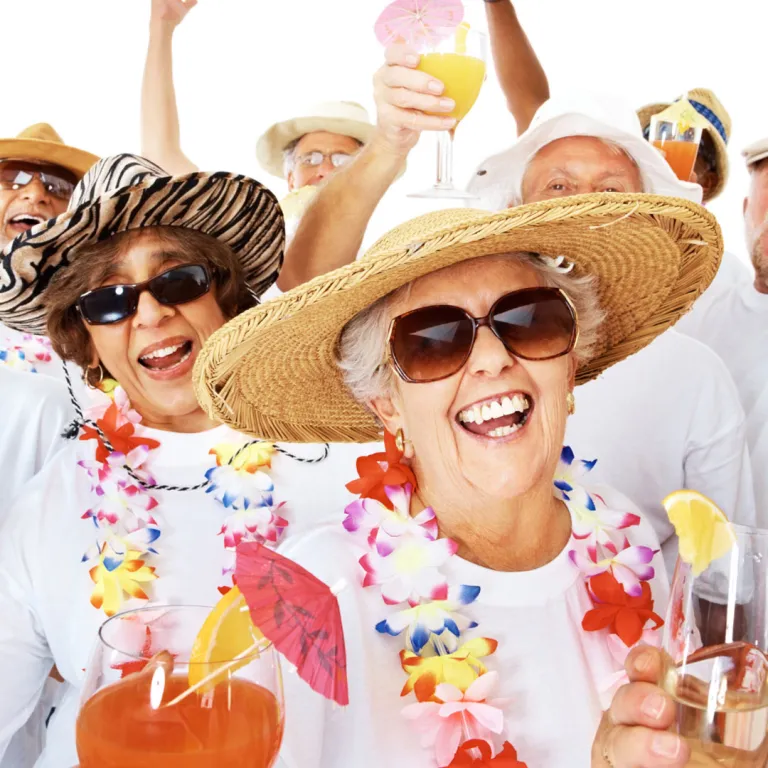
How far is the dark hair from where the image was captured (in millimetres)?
2047

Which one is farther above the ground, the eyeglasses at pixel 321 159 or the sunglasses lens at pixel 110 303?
the eyeglasses at pixel 321 159

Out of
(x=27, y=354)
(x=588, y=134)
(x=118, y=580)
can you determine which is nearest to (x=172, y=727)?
(x=118, y=580)

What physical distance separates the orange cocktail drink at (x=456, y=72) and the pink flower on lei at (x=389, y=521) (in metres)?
0.89

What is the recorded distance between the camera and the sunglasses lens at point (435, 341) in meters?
1.51

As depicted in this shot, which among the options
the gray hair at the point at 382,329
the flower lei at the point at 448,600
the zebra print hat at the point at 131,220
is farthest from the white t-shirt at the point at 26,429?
the flower lei at the point at 448,600

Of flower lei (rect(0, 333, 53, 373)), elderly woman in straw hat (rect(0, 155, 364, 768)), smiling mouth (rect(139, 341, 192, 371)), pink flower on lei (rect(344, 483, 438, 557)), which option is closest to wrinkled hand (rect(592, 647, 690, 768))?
pink flower on lei (rect(344, 483, 438, 557))

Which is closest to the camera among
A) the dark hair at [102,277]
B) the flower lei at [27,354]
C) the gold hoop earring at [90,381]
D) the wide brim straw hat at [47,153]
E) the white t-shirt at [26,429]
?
the dark hair at [102,277]

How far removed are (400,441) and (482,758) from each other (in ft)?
1.82

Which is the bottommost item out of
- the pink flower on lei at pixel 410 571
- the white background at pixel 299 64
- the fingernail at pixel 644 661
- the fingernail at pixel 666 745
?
the fingernail at pixel 666 745

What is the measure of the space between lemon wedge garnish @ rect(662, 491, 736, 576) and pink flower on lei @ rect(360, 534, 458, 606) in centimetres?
64

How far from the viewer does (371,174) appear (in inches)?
86.4

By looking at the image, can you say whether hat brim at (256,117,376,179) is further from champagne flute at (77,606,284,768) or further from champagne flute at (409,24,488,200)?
champagne flute at (77,606,284,768)

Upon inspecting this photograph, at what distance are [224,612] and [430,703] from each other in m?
0.56

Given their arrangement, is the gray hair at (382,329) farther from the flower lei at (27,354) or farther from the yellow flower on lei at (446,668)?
the flower lei at (27,354)
